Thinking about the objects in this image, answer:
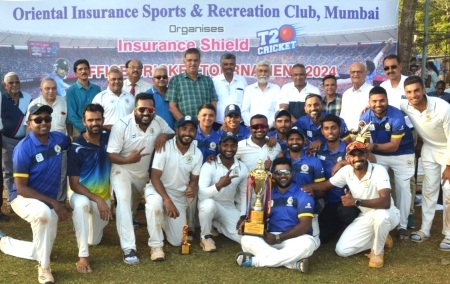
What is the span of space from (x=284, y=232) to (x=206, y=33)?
173 inches

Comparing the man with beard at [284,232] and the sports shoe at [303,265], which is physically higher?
the man with beard at [284,232]

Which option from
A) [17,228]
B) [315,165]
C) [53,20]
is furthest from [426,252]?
[53,20]

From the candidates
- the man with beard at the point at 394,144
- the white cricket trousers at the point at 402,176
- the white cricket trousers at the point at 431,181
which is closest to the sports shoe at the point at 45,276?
the man with beard at the point at 394,144

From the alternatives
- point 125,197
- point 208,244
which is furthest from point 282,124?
point 125,197

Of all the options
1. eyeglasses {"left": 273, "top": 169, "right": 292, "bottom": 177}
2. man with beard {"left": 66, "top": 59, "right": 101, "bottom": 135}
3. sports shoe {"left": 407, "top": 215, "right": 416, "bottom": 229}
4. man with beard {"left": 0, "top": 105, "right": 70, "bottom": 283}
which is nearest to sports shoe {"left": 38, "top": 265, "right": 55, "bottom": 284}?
man with beard {"left": 0, "top": 105, "right": 70, "bottom": 283}

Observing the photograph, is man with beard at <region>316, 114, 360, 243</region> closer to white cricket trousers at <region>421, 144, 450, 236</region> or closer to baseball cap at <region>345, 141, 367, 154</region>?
baseball cap at <region>345, 141, 367, 154</region>

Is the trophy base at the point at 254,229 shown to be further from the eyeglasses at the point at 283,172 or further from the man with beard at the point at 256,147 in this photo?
the man with beard at the point at 256,147

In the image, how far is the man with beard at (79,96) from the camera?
22.8 feet

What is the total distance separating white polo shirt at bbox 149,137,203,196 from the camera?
6008mm

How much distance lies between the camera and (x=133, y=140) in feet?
19.8

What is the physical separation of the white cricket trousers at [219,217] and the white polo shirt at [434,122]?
2531mm

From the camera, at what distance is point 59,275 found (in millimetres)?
5141

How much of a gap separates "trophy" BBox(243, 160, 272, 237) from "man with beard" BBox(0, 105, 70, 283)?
1.99 metres

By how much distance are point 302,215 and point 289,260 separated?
51cm
